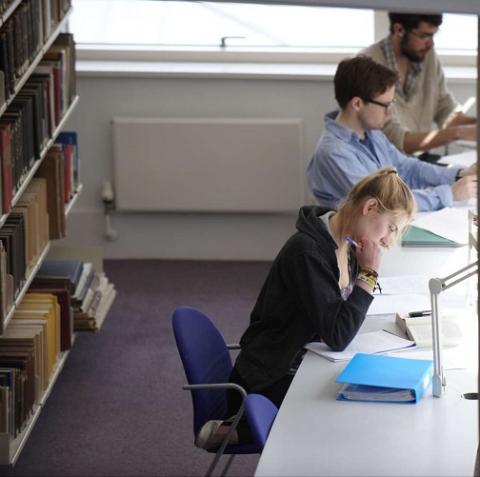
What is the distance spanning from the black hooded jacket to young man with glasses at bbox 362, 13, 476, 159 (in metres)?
2.05

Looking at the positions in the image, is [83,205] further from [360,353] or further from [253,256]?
[360,353]

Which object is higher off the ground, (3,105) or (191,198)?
(3,105)

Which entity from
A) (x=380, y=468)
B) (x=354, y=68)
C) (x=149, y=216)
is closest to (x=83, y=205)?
(x=149, y=216)

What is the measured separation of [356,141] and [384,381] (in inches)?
68.6

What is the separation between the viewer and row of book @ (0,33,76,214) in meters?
3.91

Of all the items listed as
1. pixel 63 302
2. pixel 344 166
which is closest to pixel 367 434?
pixel 344 166

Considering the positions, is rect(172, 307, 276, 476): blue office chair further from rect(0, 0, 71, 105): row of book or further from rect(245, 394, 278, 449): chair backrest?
rect(0, 0, 71, 105): row of book

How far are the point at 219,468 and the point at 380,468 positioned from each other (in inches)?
60.1

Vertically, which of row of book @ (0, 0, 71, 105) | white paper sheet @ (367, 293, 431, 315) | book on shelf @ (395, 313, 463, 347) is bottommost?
white paper sheet @ (367, 293, 431, 315)

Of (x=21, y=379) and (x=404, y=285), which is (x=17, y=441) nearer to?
(x=21, y=379)

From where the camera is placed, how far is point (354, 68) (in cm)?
439

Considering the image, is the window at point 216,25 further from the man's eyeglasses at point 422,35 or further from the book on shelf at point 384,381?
the book on shelf at point 384,381

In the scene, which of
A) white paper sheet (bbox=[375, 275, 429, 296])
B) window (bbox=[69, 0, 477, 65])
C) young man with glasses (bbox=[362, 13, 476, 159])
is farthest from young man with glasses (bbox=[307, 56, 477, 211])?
window (bbox=[69, 0, 477, 65])

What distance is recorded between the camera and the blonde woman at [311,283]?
326cm
